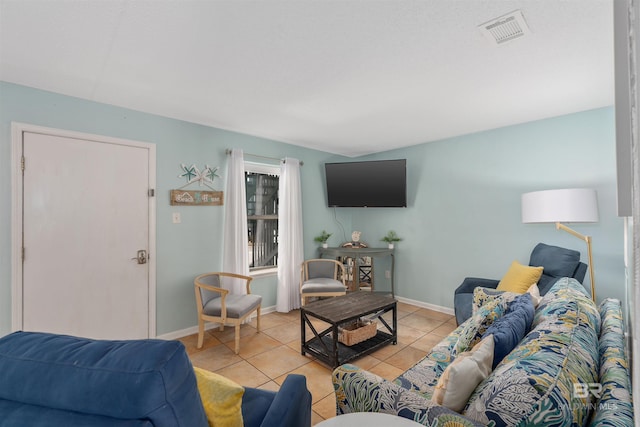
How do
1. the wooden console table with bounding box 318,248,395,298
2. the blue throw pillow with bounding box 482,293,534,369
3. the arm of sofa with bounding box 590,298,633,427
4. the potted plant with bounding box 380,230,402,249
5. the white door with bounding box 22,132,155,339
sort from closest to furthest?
the arm of sofa with bounding box 590,298,633,427
the blue throw pillow with bounding box 482,293,534,369
the white door with bounding box 22,132,155,339
the wooden console table with bounding box 318,248,395,298
the potted plant with bounding box 380,230,402,249

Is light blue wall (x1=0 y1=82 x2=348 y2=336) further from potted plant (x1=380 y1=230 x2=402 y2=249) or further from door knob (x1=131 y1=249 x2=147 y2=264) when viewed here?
potted plant (x1=380 y1=230 x2=402 y2=249)

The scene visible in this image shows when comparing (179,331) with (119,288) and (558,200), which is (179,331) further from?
(558,200)

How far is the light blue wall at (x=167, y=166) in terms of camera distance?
2291mm

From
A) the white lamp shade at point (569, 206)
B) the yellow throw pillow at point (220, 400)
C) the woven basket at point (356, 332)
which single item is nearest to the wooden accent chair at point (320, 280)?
the woven basket at point (356, 332)

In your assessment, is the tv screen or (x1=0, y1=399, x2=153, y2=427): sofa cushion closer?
(x1=0, y1=399, x2=153, y2=427): sofa cushion

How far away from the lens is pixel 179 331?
3.16 meters

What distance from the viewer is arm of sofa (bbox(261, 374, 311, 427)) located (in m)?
1.10

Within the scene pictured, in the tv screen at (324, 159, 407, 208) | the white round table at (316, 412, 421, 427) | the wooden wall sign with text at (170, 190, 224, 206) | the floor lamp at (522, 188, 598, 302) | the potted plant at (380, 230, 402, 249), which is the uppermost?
the tv screen at (324, 159, 407, 208)

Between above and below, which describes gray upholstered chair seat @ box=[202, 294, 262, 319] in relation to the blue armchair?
below

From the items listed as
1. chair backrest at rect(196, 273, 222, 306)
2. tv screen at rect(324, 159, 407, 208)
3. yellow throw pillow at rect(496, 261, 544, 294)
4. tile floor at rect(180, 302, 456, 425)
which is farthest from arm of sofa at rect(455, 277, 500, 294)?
chair backrest at rect(196, 273, 222, 306)

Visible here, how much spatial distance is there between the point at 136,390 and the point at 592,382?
1.42 meters

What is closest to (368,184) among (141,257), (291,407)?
(141,257)

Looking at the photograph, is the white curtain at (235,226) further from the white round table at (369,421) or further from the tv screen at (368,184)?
the white round table at (369,421)

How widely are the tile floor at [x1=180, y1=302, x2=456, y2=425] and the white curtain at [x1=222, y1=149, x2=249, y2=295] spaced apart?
2.02 feet
